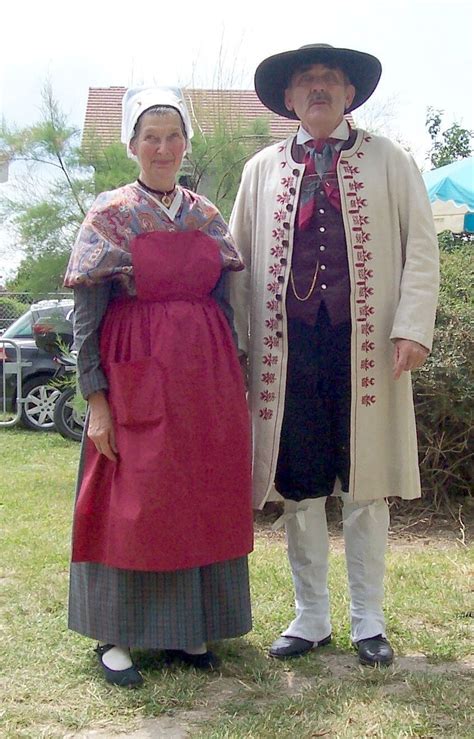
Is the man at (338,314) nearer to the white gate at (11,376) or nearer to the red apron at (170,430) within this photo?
the red apron at (170,430)

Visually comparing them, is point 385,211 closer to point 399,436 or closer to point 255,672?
point 399,436

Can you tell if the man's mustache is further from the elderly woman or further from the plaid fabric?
the plaid fabric

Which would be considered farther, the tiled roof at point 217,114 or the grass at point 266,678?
the tiled roof at point 217,114

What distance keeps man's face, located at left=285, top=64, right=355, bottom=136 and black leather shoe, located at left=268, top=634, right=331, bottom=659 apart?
5.71ft

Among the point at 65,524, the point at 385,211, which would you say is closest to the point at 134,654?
the point at 385,211

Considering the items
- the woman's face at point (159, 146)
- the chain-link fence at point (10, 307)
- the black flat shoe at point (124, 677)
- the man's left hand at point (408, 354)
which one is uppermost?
the chain-link fence at point (10, 307)

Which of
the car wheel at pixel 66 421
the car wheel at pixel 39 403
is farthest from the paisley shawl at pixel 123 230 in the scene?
the car wheel at pixel 39 403

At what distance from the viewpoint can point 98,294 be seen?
9.14ft

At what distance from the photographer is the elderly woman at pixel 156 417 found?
2.73 m

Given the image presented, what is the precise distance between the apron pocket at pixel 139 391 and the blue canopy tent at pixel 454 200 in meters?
7.04

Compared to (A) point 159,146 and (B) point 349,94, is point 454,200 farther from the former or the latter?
(A) point 159,146

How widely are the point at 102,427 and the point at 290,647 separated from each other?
1.03m

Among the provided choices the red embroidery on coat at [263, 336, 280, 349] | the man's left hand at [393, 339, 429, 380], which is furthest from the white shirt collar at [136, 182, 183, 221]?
the man's left hand at [393, 339, 429, 380]

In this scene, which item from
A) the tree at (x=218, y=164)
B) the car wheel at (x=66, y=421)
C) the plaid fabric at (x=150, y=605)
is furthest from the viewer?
the car wheel at (x=66, y=421)
